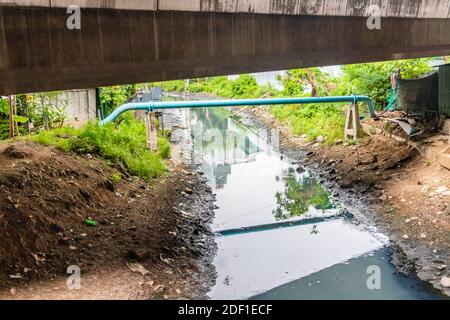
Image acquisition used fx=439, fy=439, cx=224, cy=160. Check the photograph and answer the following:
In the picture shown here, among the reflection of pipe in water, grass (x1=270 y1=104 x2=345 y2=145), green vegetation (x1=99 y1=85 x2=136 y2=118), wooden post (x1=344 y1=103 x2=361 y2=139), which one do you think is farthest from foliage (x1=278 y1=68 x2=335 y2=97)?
the reflection of pipe in water

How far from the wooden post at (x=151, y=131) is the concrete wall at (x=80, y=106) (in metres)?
1.87

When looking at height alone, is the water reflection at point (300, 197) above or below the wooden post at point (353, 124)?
below

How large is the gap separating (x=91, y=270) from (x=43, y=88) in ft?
9.56

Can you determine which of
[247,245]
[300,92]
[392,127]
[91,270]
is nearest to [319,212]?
[247,245]

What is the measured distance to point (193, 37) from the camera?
777 cm

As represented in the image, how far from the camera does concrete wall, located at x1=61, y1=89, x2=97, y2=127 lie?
580 inches

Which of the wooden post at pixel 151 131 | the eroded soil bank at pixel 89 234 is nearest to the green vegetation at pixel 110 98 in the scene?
the wooden post at pixel 151 131

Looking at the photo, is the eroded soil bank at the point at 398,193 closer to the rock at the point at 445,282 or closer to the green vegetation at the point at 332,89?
the rock at the point at 445,282

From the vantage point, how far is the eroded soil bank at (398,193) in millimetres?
8523

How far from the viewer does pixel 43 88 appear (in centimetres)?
675

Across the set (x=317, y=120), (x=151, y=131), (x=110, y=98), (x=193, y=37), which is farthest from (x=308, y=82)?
(x=193, y=37)

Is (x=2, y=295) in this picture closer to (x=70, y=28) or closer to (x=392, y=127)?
(x=70, y=28)

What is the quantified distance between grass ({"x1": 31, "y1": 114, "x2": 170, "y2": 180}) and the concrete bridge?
392 centimetres

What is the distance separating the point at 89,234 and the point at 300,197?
7.16m
